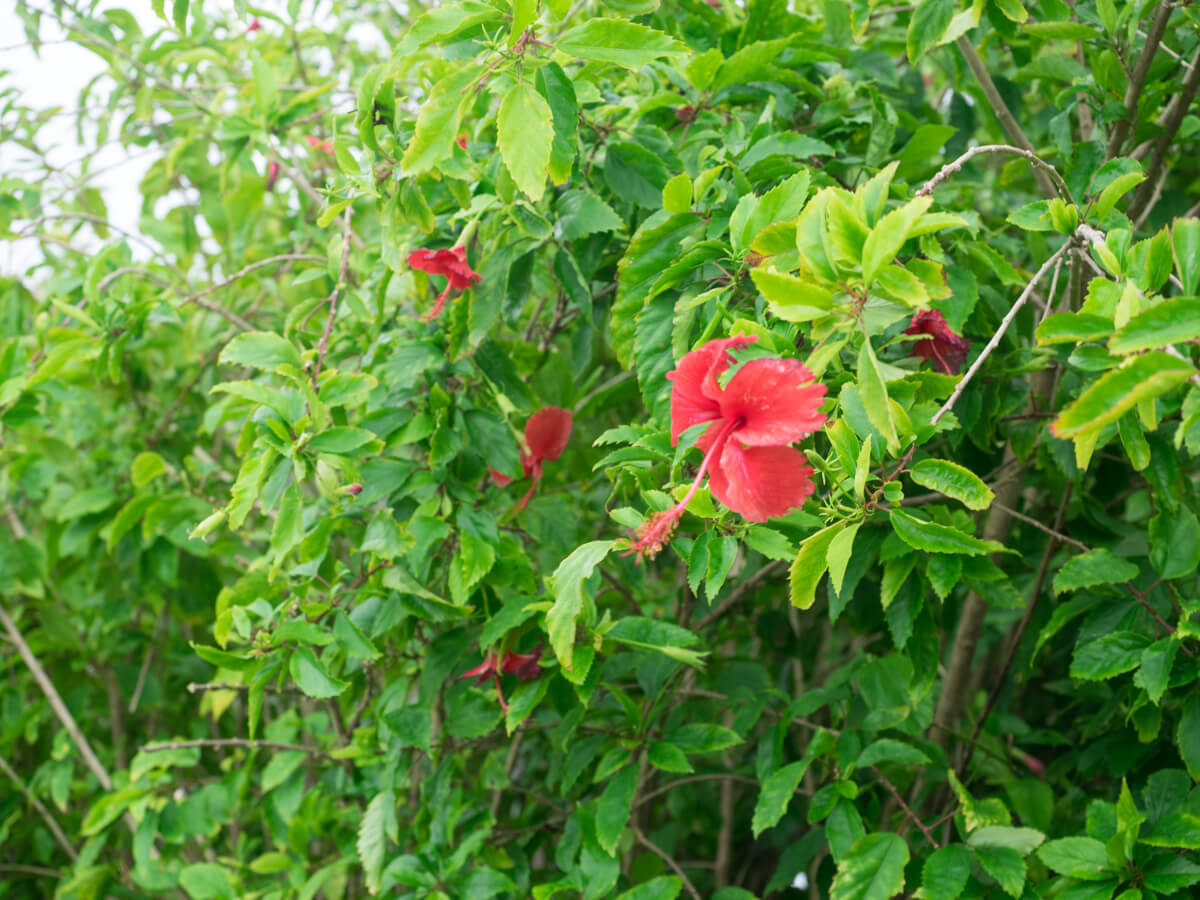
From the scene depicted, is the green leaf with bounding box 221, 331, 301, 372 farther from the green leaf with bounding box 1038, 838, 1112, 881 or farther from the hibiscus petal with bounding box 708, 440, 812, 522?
the green leaf with bounding box 1038, 838, 1112, 881

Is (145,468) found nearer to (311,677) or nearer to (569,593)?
(311,677)

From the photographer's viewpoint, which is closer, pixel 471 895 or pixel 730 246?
pixel 730 246

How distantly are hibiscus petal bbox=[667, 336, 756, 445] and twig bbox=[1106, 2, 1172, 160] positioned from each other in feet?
2.16

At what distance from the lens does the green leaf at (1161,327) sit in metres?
0.48

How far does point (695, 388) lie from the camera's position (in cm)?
61

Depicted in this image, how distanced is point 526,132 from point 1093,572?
2.27 ft

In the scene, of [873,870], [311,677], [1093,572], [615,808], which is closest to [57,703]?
[311,677]

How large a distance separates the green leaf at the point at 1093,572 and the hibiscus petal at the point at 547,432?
1.86 ft

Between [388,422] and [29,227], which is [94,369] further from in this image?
[388,422]

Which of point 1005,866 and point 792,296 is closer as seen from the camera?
point 792,296

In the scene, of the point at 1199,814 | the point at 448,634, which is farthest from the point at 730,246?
the point at 1199,814

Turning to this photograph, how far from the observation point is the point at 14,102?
5.31 ft

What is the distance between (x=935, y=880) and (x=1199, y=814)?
0.25 meters

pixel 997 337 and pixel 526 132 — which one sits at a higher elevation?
pixel 526 132
